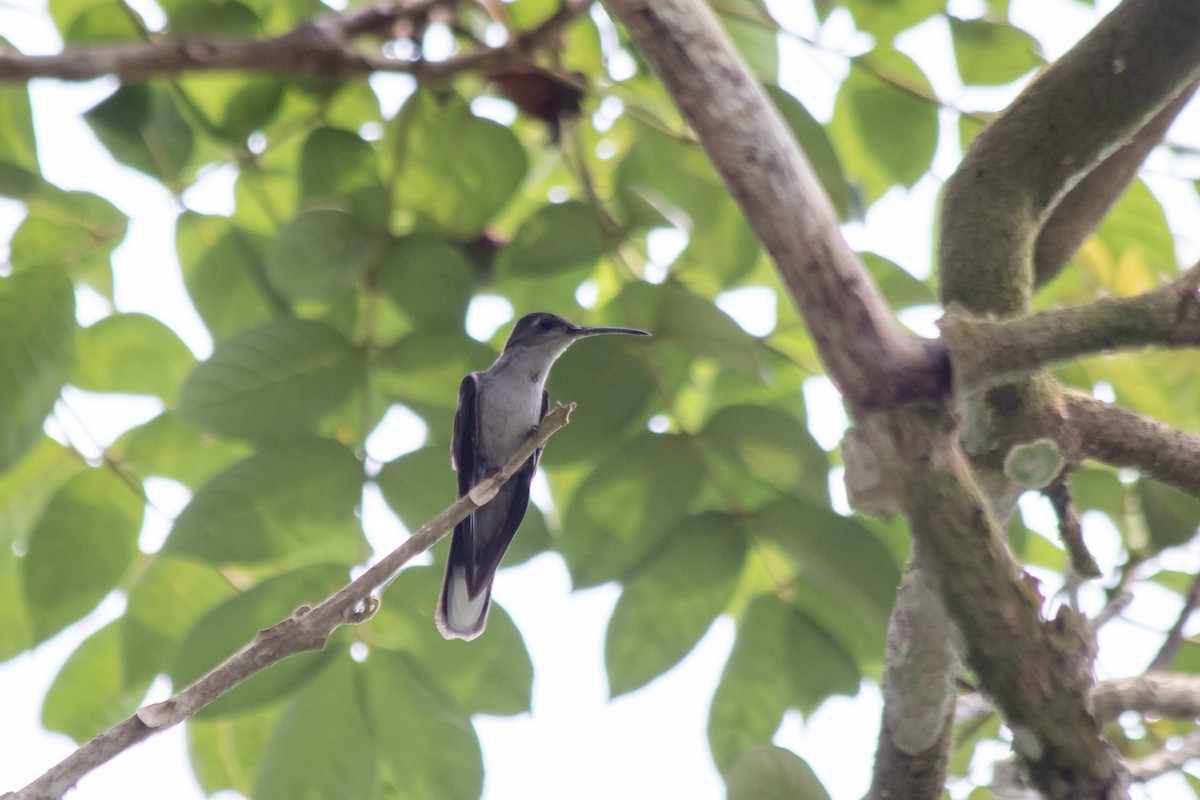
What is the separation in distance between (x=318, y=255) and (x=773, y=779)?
2.05m

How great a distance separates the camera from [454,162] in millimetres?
3939

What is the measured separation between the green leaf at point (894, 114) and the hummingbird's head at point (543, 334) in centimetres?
117

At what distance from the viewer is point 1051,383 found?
2.53 meters

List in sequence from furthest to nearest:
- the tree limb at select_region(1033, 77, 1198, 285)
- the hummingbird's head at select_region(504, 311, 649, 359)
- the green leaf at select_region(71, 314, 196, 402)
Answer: the hummingbird's head at select_region(504, 311, 649, 359)
the green leaf at select_region(71, 314, 196, 402)
the tree limb at select_region(1033, 77, 1198, 285)

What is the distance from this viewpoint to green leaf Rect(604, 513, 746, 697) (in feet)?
11.0

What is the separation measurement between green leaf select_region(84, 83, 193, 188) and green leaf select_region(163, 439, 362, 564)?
1.11 m

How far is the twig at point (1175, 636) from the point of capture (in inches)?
129

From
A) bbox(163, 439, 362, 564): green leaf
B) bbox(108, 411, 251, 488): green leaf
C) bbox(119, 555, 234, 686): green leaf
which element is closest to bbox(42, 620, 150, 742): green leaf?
bbox(119, 555, 234, 686): green leaf

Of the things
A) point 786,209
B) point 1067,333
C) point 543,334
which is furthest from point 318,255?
point 1067,333

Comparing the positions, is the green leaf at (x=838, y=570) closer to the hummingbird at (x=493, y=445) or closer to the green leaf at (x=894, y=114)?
the hummingbird at (x=493, y=445)

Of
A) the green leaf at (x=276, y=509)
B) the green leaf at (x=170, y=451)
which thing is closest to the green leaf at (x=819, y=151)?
the green leaf at (x=276, y=509)

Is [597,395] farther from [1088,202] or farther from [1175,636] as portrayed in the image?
[1175,636]

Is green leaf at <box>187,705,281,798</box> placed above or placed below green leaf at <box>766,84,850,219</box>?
below

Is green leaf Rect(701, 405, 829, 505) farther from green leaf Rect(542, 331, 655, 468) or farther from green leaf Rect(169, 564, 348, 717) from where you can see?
green leaf Rect(169, 564, 348, 717)
